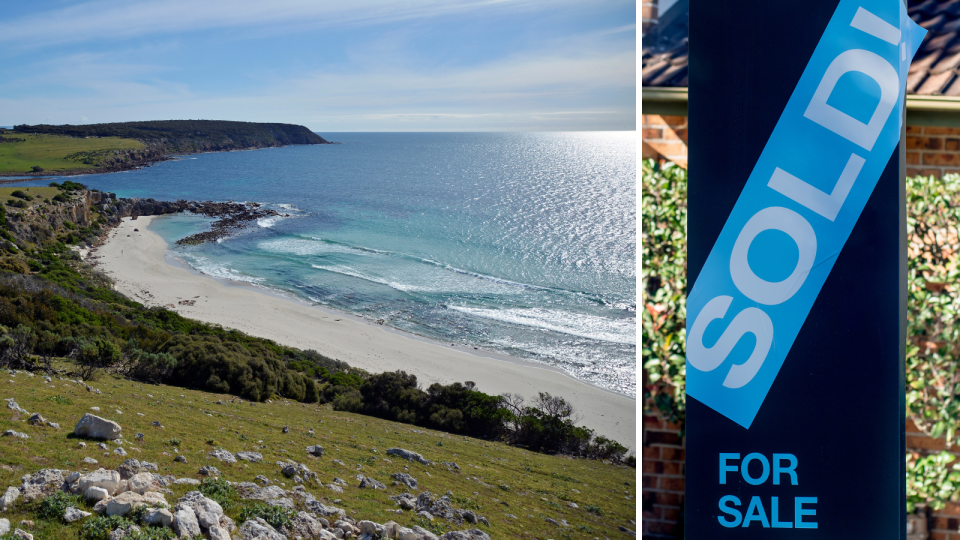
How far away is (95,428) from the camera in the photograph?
2.48 metres

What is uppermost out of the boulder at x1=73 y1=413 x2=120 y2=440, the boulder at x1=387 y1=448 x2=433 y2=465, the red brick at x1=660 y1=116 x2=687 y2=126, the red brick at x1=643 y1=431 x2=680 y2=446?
the red brick at x1=660 y1=116 x2=687 y2=126

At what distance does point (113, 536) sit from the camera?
212 cm

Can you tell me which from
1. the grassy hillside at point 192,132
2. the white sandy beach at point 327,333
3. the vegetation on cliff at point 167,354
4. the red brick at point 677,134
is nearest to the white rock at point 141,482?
the vegetation on cliff at point 167,354

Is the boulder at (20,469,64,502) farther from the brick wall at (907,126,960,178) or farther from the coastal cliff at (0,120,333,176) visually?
the brick wall at (907,126,960,178)

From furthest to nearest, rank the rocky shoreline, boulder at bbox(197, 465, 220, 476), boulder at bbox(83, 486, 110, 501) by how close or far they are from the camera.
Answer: the rocky shoreline < boulder at bbox(197, 465, 220, 476) < boulder at bbox(83, 486, 110, 501)

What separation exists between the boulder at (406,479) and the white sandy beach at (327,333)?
68 cm

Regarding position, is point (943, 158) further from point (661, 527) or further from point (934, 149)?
A: point (661, 527)

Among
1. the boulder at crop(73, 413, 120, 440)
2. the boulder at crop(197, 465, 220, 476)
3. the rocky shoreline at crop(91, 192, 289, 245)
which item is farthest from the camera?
the rocky shoreline at crop(91, 192, 289, 245)

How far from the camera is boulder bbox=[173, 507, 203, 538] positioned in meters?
2.25

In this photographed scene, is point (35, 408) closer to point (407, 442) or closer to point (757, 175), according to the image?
point (407, 442)

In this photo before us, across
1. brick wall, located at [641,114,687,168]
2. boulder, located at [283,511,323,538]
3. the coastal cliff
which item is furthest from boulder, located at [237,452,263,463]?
brick wall, located at [641,114,687,168]

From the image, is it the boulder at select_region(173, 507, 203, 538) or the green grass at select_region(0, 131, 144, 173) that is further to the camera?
the green grass at select_region(0, 131, 144, 173)

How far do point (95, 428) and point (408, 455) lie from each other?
1.79m

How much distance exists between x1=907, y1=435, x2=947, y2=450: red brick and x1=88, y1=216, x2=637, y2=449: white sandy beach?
1682 mm
